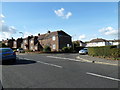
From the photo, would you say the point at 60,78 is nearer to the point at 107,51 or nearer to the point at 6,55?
the point at 6,55

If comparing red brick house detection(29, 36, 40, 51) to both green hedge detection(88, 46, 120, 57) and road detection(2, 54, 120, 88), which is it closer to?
green hedge detection(88, 46, 120, 57)

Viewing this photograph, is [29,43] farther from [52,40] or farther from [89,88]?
[89,88]

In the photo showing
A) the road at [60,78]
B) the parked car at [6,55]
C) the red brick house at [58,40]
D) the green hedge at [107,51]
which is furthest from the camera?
the red brick house at [58,40]

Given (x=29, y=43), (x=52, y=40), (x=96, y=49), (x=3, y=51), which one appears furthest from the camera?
(x=29, y=43)

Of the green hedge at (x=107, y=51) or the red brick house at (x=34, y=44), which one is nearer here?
the green hedge at (x=107, y=51)

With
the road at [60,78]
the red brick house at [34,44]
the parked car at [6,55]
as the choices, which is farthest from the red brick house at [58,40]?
the road at [60,78]

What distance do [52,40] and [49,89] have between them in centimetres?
3915

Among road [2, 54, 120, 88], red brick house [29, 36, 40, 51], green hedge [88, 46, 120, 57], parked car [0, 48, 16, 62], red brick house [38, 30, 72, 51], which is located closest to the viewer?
road [2, 54, 120, 88]

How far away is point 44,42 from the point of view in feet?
154

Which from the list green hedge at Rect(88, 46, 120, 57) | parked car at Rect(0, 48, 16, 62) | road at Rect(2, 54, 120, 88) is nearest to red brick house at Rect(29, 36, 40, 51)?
green hedge at Rect(88, 46, 120, 57)

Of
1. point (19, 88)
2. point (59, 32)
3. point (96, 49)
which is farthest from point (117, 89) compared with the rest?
point (59, 32)

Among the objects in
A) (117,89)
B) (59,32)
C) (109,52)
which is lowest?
(117,89)

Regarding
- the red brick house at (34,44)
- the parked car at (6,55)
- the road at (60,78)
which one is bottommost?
the road at (60,78)

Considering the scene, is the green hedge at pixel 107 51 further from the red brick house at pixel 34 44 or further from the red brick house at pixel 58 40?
the red brick house at pixel 34 44
